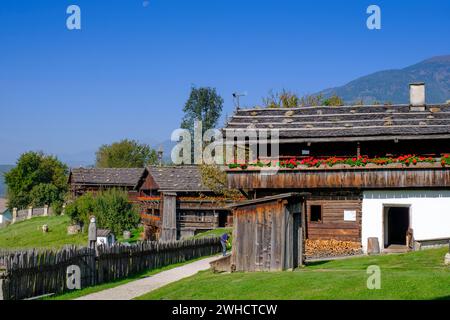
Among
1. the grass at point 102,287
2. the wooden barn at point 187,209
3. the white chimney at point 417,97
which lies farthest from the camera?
the wooden barn at point 187,209

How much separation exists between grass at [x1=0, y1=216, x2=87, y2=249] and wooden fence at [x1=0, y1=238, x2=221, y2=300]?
24.0m

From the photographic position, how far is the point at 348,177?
110ft

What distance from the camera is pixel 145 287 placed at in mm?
24531

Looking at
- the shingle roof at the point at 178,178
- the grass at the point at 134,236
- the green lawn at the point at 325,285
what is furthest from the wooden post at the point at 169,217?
the green lawn at the point at 325,285

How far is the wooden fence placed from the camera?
20562 mm

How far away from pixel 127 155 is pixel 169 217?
70908 millimetres

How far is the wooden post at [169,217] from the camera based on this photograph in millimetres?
55781

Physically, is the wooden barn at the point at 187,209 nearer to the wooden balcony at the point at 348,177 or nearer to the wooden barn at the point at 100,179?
the wooden balcony at the point at 348,177

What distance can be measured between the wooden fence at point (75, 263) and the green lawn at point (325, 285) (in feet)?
11.8

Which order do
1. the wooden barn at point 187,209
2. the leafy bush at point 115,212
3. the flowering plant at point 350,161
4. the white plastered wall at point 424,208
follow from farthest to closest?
the leafy bush at point 115,212 < the wooden barn at point 187,209 < the white plastered wall at point 424,208 < the flowering plant at point 350,161

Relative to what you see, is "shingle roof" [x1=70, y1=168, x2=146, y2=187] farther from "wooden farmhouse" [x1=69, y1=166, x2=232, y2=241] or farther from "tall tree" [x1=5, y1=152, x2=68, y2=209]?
"tall tree" [x1=5, y1=152, x2=68, y2=209]

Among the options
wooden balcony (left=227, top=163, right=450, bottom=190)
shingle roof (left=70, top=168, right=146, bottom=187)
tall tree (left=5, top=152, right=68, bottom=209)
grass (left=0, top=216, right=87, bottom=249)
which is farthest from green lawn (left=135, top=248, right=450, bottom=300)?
tall tree (left=5, top=152, right=68, bottom=209)
